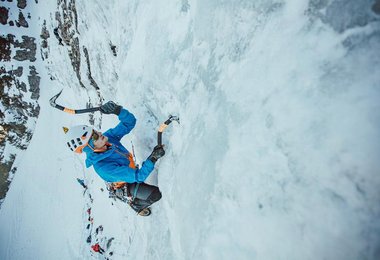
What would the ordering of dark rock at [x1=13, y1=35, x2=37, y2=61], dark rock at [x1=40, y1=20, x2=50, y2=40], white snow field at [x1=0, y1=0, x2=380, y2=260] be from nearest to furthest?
white snow field at [x1=0, y1=0, x2=380, y2=260] → dark rock at [x1=40, y1=20, x2=50, y2=40] → dark rock at [x1=13, y1=35, x2=37, y2=61]

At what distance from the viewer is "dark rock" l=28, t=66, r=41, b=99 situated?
12.6 m

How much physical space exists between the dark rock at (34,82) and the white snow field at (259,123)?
31.1 ft

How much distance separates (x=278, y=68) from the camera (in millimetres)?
1946

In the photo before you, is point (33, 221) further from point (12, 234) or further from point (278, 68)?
point (278, 68)

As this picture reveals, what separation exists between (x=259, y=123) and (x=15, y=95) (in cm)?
1369

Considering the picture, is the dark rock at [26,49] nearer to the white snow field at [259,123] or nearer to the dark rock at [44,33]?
the dark rock at [44,33]

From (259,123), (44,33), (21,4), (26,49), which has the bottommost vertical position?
(259,123)

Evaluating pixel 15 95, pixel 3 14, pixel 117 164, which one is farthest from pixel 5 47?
pixel 117 164

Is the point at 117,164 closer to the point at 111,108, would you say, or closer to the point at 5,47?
the point at 111,108

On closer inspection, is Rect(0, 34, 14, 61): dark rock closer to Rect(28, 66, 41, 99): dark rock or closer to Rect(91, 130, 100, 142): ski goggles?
Rect(28, 66, 41, 99): dark rock

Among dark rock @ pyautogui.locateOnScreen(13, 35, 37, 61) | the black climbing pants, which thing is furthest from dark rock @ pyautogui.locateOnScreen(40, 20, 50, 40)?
the black climbing pants

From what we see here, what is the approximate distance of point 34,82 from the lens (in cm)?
1269

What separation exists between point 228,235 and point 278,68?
3.86ft

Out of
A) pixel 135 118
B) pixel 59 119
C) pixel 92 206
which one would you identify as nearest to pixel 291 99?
pixel 135 118
